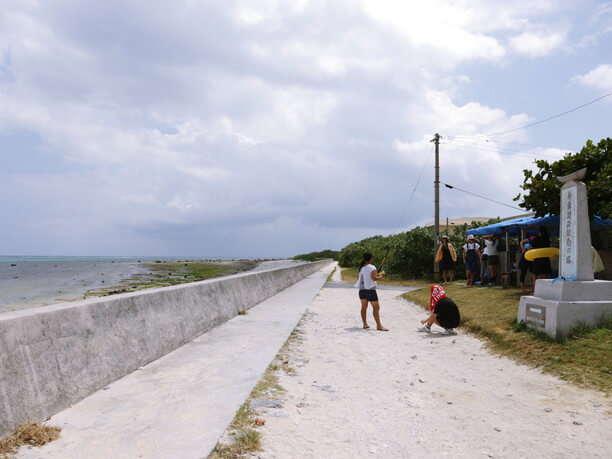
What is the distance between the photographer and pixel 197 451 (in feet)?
10.7

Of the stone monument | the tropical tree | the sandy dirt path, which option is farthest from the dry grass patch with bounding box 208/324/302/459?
the tropical tree

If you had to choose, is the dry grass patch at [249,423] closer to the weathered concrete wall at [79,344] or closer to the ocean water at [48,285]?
the weathered concrete wall at [79,344]

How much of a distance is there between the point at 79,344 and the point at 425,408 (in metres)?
3.47

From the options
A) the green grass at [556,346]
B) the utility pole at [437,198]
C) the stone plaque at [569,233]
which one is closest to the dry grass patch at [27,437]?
the green grass at [556,346]

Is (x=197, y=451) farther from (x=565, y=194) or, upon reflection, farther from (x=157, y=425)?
(x=565, y=194)

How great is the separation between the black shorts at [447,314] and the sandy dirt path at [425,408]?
4.54ft

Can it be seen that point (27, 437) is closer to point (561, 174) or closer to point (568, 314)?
point (568, 314)

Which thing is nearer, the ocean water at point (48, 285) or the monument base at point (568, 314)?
the monument base at point (568, 314)

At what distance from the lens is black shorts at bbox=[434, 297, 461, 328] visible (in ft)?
31.0

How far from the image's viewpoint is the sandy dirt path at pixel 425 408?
385 cm

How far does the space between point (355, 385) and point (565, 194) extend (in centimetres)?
557

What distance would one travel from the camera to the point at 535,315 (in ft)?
26.3

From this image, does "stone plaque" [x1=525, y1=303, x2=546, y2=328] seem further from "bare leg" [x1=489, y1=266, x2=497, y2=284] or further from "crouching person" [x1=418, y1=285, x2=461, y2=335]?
"bare leg" [x1=489, y1=266, x2=497, y2=284]

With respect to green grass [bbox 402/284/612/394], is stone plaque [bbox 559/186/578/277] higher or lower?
higher
